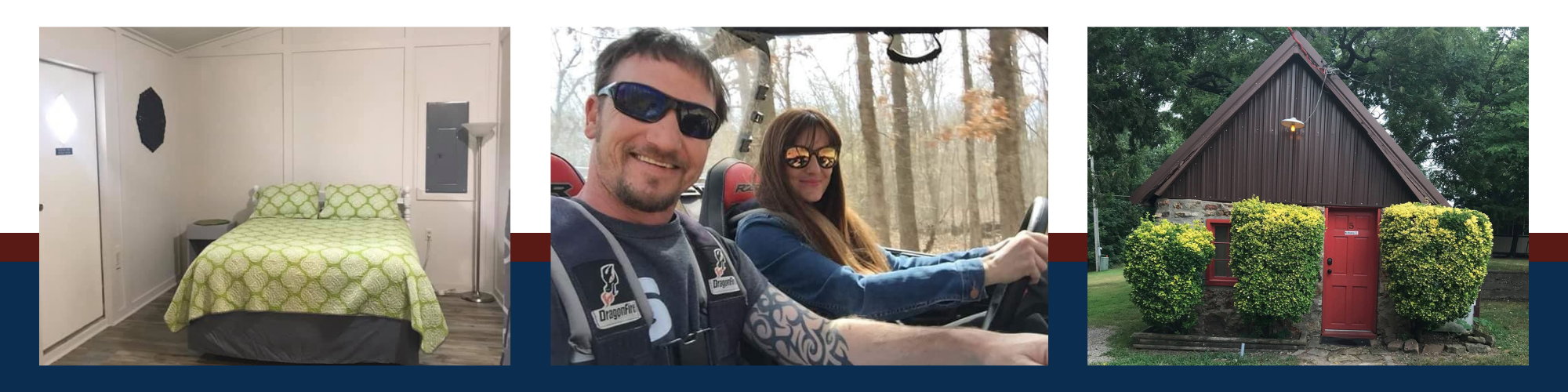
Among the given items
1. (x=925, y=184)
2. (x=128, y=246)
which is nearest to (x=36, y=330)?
(x=128, y=246)

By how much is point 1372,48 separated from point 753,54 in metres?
3.13

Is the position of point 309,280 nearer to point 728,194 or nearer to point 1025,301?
point 728,194

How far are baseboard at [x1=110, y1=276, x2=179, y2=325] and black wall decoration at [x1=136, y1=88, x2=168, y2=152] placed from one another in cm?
56

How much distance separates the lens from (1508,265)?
448 cm

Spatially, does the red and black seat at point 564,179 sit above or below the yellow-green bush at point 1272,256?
above

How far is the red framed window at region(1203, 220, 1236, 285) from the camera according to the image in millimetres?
4711

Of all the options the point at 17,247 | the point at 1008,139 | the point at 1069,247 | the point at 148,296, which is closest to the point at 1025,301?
the point at 1069,247

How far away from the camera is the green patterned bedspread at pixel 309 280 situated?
12.5 feet

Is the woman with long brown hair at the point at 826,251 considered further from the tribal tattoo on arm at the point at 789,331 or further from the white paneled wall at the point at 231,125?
the white paneled wall at the point at 231,125

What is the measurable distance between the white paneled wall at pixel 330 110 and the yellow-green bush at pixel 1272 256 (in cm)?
359

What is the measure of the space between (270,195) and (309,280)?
0.43m

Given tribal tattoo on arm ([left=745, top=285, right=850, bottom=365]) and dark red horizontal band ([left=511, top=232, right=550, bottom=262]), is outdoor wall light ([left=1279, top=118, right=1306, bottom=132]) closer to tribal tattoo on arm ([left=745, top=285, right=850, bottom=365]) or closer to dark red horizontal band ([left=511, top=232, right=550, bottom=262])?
tribal tattoo on arm ([left=745, top=285, right=850, bottom=365])

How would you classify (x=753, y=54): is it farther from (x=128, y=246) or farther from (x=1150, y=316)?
(x=128, y=246)

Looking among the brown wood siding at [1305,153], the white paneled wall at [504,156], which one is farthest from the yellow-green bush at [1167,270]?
the white paneled wall at [504,156]
